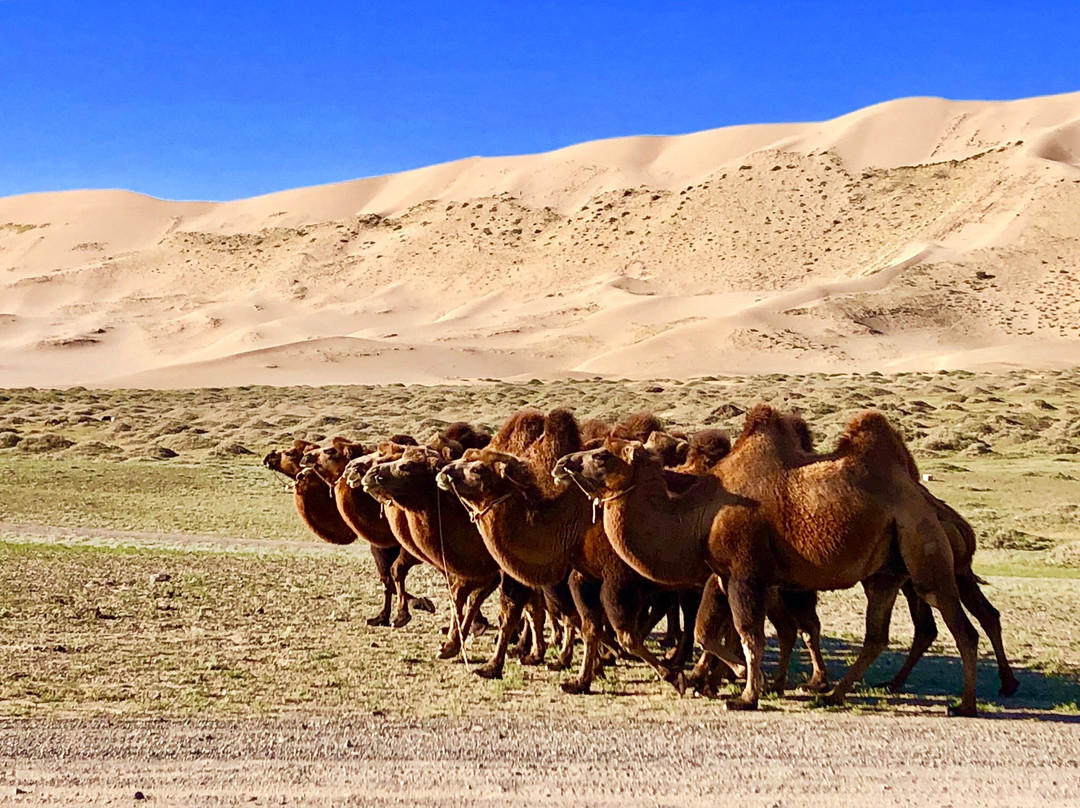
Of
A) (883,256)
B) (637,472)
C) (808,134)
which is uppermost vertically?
(808,134)

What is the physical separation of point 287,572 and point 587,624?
7.39 metres

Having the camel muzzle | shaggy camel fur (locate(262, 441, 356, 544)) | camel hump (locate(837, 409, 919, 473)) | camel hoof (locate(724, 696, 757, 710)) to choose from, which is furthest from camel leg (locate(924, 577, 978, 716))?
shaggy camel fur (locate(262, 441, 356, 544))

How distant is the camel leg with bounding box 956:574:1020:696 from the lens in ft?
31.2

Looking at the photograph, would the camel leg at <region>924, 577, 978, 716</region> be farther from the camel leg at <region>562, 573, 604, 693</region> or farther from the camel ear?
the camel leg at <region>562, 573, 604, 693</region>

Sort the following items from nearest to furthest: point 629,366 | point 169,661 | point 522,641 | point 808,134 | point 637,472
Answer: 1. point 637,472
2. point 169,661
3. point 522,641
4. point 629,366
5. point 808,134

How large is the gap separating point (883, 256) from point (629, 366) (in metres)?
29.6

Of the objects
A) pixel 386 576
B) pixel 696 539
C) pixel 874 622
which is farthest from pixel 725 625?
pixel 386 576

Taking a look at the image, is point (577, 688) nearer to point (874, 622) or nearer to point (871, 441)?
point (874, 622)

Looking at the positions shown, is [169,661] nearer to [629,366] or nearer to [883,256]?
[629,366]

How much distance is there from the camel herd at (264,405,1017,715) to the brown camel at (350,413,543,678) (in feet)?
0.04

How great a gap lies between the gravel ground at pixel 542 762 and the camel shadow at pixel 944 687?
53 centimetres

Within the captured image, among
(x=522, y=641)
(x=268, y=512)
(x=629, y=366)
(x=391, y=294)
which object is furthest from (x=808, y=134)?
(x=522, y=641)

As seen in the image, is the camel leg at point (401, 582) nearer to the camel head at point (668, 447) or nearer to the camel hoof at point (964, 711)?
the camel head at point (668, 447)

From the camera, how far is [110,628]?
11750 millimetres
